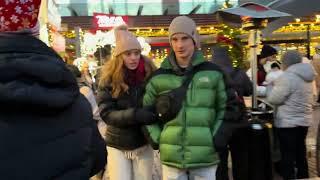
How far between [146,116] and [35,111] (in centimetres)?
222

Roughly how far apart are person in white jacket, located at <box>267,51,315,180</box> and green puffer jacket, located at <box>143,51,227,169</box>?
108 inches

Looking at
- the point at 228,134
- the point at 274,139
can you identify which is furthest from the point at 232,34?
the point at 228,134

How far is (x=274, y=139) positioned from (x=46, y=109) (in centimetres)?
534

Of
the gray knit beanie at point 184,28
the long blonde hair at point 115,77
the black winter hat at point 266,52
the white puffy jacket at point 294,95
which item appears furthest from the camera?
the black winter hat at point 266,52

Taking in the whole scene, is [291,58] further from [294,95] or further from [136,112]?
[136,112]

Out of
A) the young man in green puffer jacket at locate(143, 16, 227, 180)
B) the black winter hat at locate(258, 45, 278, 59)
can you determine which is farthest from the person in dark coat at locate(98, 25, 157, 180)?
the black winter hat at locate(258, 45, 278, 59)

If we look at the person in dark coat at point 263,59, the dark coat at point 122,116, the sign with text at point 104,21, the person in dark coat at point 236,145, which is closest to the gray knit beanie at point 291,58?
the person in dark coat at point 236,145

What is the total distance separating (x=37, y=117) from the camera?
1625 millimetres

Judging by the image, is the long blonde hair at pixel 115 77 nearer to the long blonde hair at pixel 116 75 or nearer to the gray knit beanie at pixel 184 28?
the long blonde hair at pixel 116 75

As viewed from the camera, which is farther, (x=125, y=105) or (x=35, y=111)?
(x=125, y=105)

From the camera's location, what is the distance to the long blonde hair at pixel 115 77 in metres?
4.18

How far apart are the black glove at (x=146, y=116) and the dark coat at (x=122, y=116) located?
0.16m

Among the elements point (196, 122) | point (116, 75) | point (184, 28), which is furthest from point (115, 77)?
point (196, 122)

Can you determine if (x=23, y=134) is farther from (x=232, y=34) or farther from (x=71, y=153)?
(x=232, y=34)
